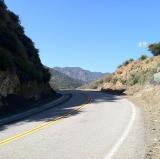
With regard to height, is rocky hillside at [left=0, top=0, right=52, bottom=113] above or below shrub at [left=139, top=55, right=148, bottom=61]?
below

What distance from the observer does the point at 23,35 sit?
47.7m

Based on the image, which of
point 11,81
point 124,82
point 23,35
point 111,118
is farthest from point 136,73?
point 111,118

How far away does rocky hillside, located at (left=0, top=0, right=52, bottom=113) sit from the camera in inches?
1220

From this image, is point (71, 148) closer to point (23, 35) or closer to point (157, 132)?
point (157, 132)

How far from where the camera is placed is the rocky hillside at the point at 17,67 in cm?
3098

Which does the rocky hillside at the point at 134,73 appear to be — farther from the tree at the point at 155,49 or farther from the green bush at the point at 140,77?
the tree at the point at 155,49

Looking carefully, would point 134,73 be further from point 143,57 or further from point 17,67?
point 17,67

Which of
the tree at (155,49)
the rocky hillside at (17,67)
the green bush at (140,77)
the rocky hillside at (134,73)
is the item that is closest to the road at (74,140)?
the rocky hillside at (17,67)

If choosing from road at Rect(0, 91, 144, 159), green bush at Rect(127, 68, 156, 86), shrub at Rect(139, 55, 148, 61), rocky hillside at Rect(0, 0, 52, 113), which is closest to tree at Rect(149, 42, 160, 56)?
shrub at Rect(139, 55, 148, 61)

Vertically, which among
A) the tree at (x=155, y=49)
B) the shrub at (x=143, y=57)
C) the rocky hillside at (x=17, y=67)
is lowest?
the rocky hillside at (x=17, y=67)

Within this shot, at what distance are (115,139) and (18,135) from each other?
3676mm

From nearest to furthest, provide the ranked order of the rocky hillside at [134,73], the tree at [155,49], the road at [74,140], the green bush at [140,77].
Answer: the road at [74,140] < the green bush at [140,77] < the rocky hillside at [134,73] < the tree at [155,49]

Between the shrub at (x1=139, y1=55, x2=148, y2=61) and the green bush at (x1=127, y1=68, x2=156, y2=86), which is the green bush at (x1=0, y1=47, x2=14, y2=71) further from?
the shrub at (x1=139, y1=55, x2=148, y2=61)

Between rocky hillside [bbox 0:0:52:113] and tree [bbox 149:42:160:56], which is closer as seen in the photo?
rocky hillside [bbox 0:0:52:113]
